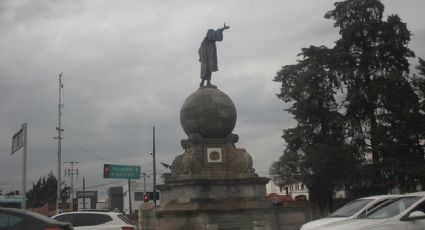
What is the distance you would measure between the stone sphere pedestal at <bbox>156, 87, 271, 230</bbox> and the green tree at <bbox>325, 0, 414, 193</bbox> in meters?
13.4

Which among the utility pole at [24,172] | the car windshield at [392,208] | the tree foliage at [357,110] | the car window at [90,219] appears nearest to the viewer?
the car windshield at [392,208]

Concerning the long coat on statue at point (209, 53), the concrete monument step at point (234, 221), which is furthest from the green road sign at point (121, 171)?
the concrete monument step at point (234, 221)

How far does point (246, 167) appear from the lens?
2588 cm

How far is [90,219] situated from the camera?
14.0 meters

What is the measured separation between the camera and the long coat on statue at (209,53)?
93.6ft

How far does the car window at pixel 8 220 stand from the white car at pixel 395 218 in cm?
515

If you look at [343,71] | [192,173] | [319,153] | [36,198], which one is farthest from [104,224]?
[36,198]

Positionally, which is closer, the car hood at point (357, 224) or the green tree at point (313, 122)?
the car hood at point (357, 224)

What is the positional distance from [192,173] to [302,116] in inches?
677

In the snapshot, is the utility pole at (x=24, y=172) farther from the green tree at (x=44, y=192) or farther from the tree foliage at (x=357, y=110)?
the green tree at (x=44, y=192)

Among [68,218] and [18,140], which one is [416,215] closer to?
[68,218]

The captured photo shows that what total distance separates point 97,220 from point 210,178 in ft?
38.5

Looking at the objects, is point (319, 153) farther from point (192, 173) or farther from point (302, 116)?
point (192, 173)

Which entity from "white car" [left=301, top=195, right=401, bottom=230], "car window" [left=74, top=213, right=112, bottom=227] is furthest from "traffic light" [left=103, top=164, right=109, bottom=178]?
"white car" [left=301, top=195, right=401, bottom=230]
